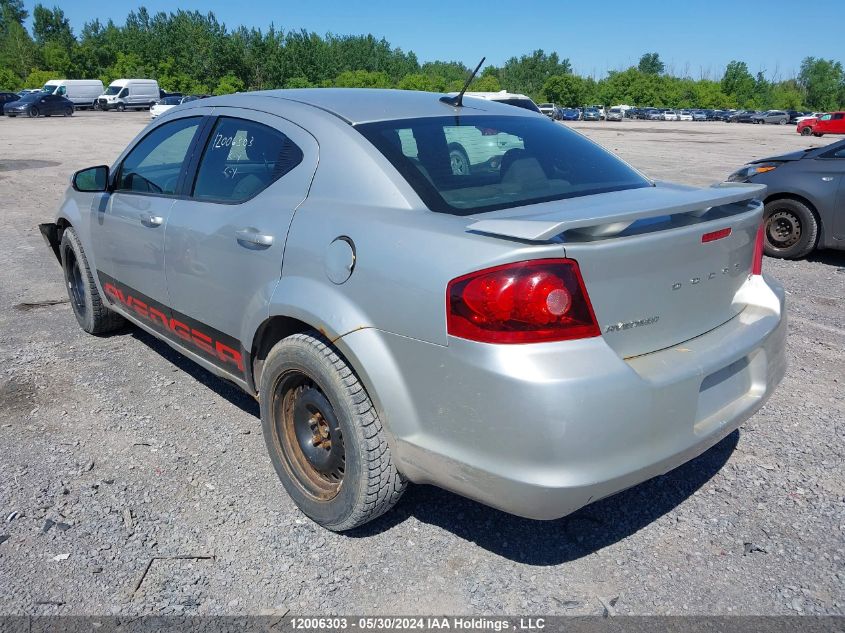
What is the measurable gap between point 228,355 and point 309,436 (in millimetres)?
633

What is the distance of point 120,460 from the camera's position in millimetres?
3383

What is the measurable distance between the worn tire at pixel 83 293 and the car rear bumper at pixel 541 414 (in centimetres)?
305

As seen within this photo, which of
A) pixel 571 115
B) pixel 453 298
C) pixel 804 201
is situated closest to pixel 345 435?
pixel 453 298

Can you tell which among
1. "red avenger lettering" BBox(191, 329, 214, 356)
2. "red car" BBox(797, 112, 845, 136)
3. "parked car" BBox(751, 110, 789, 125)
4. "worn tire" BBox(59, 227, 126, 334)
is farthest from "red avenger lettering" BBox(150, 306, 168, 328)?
"parked car" BBox(751, 110, 789, 125)

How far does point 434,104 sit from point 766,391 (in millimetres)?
1933

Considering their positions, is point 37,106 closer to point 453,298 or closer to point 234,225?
point 234,225

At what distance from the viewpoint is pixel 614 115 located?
253 ft

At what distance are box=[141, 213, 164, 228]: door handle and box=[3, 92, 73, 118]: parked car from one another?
155 ft

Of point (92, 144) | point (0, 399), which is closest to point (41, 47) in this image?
point (92, 144)

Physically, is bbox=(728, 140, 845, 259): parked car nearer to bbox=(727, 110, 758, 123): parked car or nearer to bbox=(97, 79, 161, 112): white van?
bbox=(97, 79, 161, 112): white van

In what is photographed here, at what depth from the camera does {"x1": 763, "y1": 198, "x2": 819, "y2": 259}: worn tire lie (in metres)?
7.12

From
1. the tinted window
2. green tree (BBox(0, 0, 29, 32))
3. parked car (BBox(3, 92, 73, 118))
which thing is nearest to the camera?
the tinted window

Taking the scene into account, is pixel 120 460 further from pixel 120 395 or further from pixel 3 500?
pixel 120 395

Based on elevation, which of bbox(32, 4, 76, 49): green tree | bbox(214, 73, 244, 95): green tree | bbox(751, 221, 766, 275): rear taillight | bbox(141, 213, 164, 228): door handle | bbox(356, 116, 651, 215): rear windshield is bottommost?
bbox(751, 221, 766, 275): rear taillight
